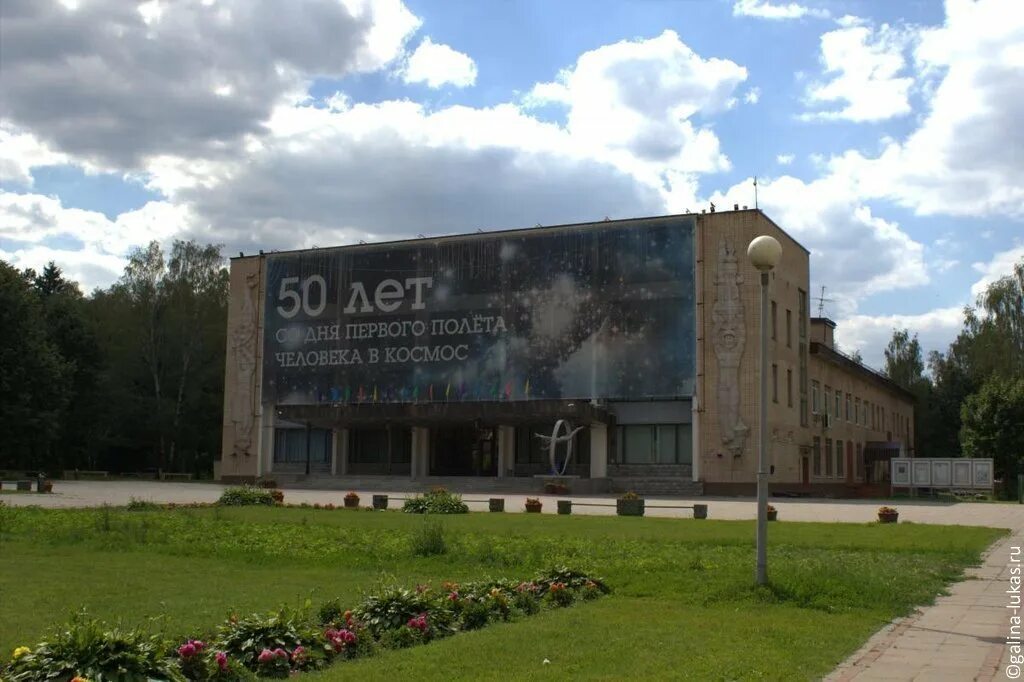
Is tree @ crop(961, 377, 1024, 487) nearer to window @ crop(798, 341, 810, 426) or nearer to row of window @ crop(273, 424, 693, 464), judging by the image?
window @ crop(798, 341, 810, 426)

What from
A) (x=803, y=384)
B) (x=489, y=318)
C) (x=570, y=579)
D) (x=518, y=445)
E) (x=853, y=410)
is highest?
(x=489, y=318)

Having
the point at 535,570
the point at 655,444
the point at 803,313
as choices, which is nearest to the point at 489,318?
the point at 655,444

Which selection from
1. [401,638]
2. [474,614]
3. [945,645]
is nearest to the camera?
[401,638]

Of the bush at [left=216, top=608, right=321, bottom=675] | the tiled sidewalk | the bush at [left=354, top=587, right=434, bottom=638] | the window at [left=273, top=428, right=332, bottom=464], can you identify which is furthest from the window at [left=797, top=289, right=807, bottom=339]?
the bush at [left=216, top=608, right=321, bottom=675]

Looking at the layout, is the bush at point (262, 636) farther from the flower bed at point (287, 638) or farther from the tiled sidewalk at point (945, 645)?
the tiled sidewalk at point (945, 645)

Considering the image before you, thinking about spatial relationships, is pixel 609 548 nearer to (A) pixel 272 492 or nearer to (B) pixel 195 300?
(A) pixel 272 492

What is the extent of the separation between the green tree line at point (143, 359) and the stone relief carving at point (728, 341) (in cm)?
4268

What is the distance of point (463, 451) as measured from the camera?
221 feet

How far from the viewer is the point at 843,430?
73.0 metres

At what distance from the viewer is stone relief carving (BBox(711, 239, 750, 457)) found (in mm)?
55156

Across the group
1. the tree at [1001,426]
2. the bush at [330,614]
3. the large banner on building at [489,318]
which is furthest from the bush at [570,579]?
the tree at [1001,426]

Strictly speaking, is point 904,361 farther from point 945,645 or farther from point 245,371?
point 945,645

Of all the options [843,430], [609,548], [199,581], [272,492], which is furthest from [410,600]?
[843,430]

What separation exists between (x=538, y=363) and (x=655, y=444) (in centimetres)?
864
